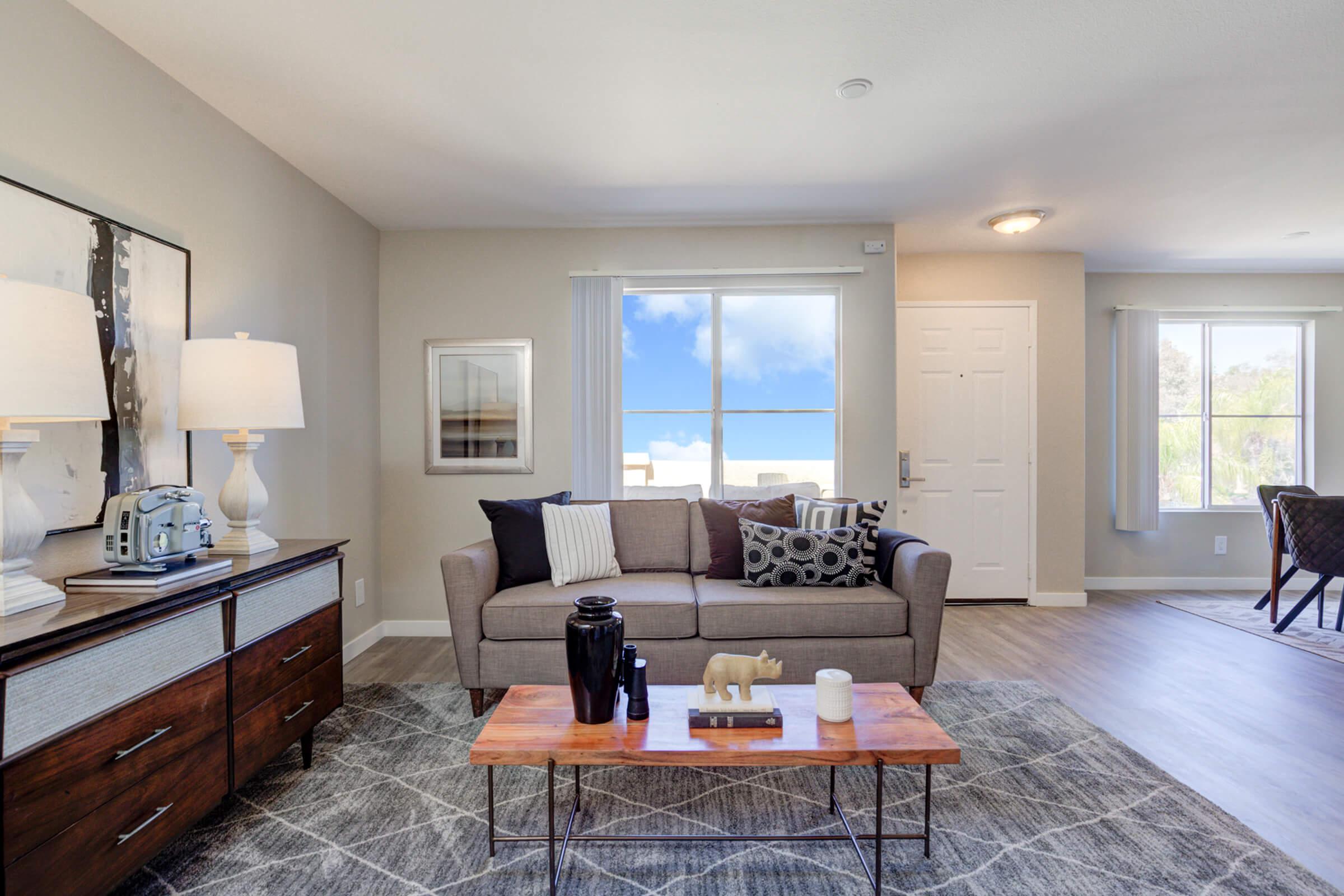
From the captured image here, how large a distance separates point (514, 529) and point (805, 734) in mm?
1822

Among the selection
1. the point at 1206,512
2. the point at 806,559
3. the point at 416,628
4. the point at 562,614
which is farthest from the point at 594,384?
the point at 1206,512

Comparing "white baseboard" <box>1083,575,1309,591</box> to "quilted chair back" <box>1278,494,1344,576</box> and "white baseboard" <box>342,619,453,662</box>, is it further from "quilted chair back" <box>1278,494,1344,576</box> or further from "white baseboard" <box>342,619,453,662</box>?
"white baseboard" <box>342,619,453,662</box>

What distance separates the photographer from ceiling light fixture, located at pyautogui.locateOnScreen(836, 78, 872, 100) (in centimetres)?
237

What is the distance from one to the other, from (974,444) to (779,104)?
10.1 feet

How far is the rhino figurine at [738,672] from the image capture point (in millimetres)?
1778

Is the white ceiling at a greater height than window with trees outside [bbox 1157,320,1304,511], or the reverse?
the white ceiling

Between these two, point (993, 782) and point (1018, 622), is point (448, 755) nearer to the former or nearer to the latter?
point (993, 782)

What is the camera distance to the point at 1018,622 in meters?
4.18

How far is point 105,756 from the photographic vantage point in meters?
1.43

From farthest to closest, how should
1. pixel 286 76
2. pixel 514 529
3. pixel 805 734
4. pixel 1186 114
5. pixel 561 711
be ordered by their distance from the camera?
pixel 514 529, pixel 1186 114, pixel 286 76, pixel 561 711, pixel 805 734

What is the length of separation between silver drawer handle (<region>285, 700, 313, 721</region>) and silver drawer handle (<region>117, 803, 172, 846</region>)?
50 cm

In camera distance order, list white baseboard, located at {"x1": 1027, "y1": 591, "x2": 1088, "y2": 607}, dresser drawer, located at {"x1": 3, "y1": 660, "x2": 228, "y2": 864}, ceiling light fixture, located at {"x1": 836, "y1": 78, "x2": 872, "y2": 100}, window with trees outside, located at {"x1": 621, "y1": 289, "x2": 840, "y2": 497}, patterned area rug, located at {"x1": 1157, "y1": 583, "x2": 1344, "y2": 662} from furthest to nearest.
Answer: white baseboard, located at {"x1": 1027, "y1": 591, "x2": 1088, "y2": 607}
window with trees outside, located at {"x1": 621, "y1": 289, "x2": 840, "y2": 497}
patterned area rug, located at {"x1": 1157, "y1": 583, "x2": 1344, "y2": 662}
ceiling light fixture, located at {"x1": 836, "y1": 78, "x2": 872, "y2": 100}
dresser drawer, located at {"x1": 3, "y1": 660, "x2": 228, "y2": 864}

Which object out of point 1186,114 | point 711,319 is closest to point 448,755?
point 711,319

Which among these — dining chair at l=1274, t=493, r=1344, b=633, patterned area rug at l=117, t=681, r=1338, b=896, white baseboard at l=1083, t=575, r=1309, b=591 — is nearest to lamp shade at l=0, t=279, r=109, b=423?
→ patterned area rug at l=117, t=681, r=1338, b=896
